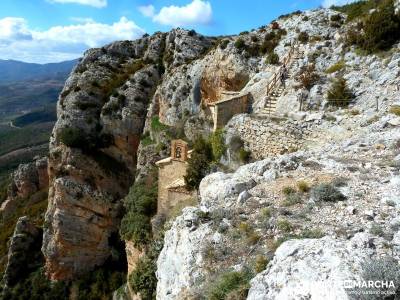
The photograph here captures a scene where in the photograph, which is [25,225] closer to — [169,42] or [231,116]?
[169,42]

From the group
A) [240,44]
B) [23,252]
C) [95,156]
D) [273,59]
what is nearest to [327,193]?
[273,59]

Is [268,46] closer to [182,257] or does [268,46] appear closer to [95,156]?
[95,156]

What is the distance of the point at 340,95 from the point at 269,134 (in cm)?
381

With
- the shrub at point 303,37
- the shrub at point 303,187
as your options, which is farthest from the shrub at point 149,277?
the shrub at point 303,37

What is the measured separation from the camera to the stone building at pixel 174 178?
2284 cm

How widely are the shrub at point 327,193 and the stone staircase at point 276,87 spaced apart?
10.7 m

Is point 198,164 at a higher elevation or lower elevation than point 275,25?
lower

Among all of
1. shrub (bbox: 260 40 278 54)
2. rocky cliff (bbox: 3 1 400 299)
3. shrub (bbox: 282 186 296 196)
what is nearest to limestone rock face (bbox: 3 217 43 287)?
rocky cliff (bbox: 3 1 400 299)

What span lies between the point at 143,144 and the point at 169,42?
609 inches

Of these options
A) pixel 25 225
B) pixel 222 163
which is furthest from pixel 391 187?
pixel 25 225

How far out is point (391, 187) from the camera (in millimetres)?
9023

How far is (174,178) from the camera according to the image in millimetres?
24000

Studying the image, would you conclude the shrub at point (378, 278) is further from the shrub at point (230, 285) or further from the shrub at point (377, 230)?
the shrub at point (230, 285)

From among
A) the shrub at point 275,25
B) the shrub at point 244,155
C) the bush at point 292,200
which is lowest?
the shrub at point 244,155
